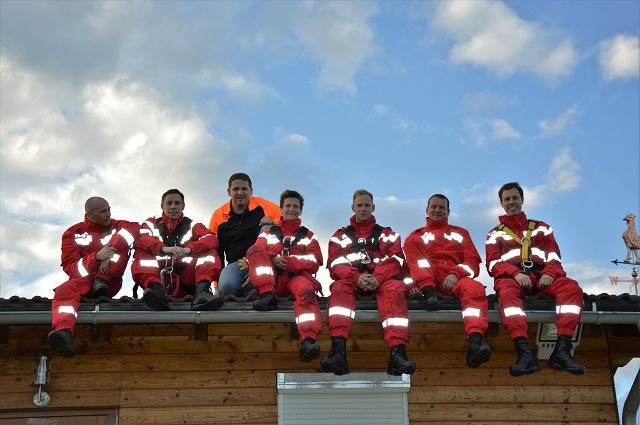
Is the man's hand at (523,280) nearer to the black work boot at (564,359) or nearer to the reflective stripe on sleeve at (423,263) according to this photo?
the black work boot at (564,359)

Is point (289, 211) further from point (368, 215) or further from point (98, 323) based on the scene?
point (98, 323)

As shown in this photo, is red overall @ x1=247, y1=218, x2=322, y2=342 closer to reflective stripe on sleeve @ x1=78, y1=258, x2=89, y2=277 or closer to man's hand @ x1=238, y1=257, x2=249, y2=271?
man's hand @ x1=238, y1=257, x2=249, y2=271

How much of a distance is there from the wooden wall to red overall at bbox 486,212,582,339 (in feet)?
2.53

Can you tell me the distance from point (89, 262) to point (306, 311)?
224 cm

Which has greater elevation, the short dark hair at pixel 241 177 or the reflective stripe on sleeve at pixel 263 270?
the short dark hair at pixel 241 177

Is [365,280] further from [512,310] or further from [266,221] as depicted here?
[266,221]

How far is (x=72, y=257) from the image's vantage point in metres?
7.41

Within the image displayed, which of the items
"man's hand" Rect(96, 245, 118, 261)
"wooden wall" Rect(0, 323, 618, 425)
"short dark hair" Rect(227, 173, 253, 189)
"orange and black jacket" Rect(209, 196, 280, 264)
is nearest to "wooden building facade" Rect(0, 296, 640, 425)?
"wooden wall" Rect(0, 323, 618, 425)

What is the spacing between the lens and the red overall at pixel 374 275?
6523 mm

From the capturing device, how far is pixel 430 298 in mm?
6719

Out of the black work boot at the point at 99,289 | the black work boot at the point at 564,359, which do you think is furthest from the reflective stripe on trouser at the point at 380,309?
the black work boot at the point at 99,289

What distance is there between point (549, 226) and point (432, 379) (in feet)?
7.06

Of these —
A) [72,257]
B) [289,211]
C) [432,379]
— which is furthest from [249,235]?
[432,379]

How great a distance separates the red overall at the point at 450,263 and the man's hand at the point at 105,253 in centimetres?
301
